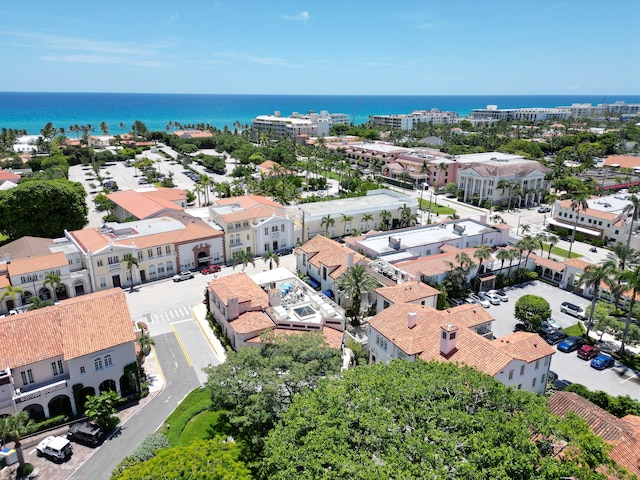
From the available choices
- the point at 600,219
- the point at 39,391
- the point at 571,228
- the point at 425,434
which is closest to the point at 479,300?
the point at 425,434

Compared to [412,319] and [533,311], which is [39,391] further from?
[533,311]

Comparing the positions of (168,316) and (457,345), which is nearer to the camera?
(457,345)

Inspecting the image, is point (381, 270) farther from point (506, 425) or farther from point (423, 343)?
point (506, 425)

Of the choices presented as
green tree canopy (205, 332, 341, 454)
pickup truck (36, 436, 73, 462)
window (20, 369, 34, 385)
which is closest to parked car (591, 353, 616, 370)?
green tree canopy (205, 332, 341, 454)

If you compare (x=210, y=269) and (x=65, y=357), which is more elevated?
(x=65, y=357)

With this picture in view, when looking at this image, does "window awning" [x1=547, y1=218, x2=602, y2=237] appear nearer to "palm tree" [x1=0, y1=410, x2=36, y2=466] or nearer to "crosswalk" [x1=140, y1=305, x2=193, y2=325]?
"crosswalk" [x1=140, y1=305, x2=193, y2=325]

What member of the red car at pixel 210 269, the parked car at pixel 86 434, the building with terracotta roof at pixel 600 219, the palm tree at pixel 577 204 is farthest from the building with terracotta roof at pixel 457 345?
the building with terracotta roof at pixel 600 219

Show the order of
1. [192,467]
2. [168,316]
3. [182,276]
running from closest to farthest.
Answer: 1. [192,467]
2. [168,316]
3. [182,276]
